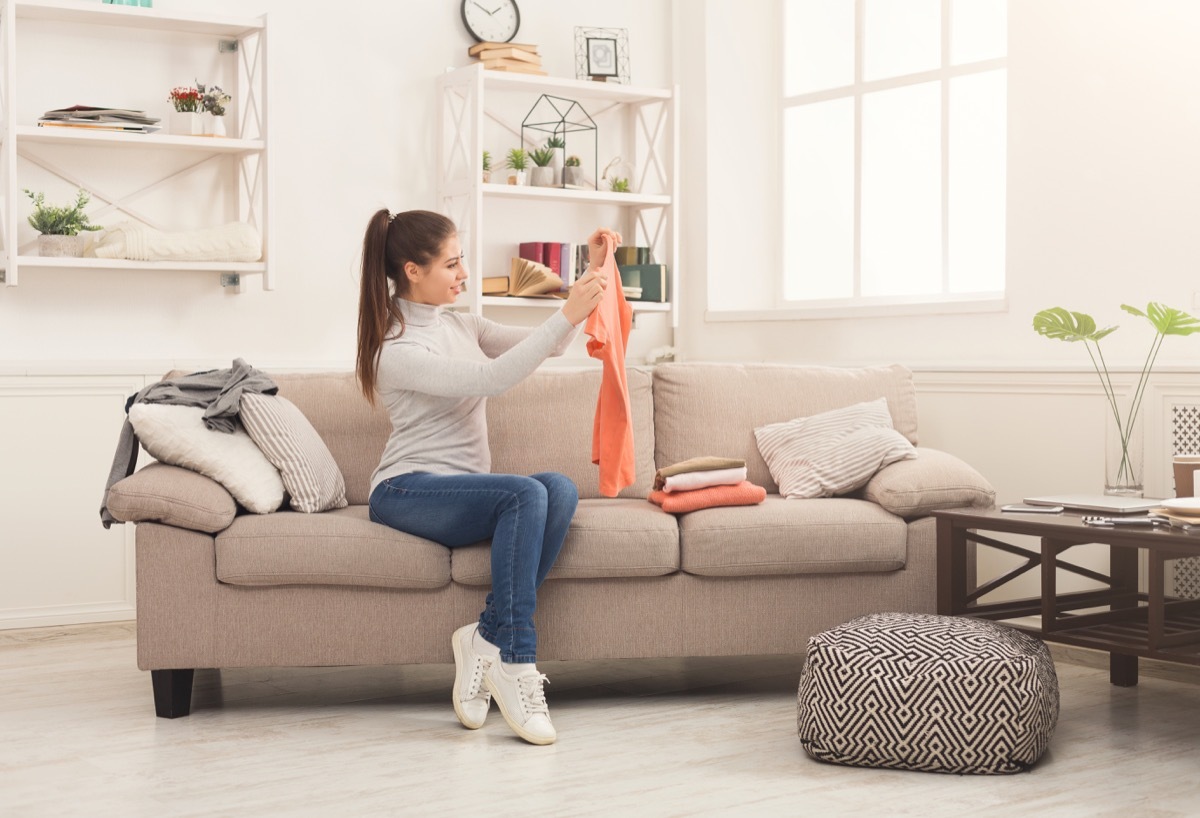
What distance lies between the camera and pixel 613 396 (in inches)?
132

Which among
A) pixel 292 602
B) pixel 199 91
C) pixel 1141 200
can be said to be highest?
pixel 199 91

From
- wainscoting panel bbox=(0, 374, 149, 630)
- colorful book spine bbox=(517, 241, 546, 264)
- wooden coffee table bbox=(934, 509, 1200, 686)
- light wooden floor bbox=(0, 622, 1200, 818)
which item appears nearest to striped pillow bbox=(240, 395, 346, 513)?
light wooden floor bbox=(0, 622, 1200, 818)

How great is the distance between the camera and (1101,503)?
126 inches

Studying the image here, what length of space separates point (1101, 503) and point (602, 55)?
2780mm

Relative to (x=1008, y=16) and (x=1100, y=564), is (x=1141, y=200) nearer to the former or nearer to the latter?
(x=1008, y=16)

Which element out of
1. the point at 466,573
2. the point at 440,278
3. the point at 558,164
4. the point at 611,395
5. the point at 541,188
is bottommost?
the point at 466,573

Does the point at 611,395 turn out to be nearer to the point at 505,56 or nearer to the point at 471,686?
the point at 471,686

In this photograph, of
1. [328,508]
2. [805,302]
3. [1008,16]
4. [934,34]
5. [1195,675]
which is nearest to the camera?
[328,508]

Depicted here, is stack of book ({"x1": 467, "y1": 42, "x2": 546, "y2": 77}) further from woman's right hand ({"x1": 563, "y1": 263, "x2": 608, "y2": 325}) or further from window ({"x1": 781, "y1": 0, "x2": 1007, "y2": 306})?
woman's right hand ({"x1": 563, "y1": 263, "x2": 608, "y2": 325})

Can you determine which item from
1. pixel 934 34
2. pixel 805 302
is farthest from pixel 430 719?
pixel 934 34

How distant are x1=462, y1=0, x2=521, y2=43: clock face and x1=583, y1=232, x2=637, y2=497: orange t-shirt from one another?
2017mm

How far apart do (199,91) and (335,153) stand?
55 centimetres

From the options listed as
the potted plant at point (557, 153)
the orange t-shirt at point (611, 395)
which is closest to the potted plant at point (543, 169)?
the potted plant at point (557, 153)

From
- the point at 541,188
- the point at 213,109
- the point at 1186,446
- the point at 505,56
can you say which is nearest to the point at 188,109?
the point at 213,109
